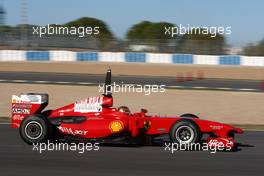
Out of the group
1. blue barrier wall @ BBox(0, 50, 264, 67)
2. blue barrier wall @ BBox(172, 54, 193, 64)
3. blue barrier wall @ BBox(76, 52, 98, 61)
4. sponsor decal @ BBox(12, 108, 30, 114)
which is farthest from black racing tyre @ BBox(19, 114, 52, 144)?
blue barrier wall @ BBox(76, 52, 98, 61)

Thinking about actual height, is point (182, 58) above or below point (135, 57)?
below

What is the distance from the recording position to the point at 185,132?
9.31 m

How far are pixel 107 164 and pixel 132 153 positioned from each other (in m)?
1.04

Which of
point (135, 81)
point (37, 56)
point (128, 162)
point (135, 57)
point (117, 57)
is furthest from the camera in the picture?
point (37, 56)

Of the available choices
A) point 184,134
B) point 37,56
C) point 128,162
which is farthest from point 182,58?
point 128,162

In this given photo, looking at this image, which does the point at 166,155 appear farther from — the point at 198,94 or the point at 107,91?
the point at 198,94

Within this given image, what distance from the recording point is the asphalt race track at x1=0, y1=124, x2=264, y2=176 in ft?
25.1

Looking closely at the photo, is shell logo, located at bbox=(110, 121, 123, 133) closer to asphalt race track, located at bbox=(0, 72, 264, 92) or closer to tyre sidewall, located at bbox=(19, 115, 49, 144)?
tyre sidewall, located at bbox=(19, 115, 49, 144)

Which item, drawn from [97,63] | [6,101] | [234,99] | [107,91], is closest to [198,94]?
[234,99]

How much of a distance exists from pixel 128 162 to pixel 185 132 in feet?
4.77

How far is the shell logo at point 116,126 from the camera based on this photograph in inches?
368

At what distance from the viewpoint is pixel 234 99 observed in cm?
1911

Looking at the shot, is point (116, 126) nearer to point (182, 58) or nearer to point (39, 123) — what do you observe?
point (39, 123)

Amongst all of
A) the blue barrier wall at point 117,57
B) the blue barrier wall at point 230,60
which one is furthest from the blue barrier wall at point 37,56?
the blue barrier wall at point 230,60
